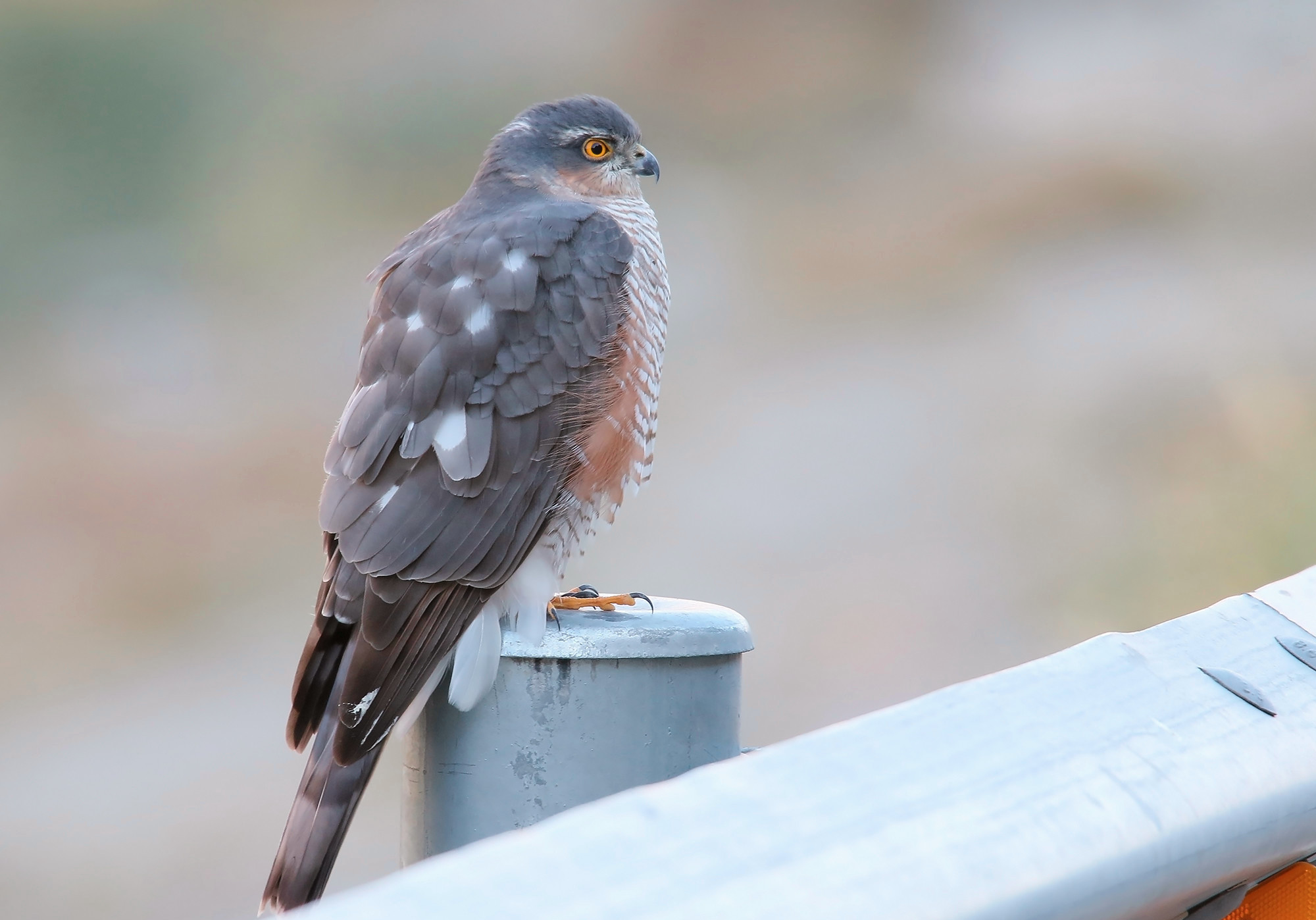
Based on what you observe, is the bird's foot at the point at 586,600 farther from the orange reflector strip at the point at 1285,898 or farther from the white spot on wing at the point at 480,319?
the orange reflector strip at the point at 1285,898

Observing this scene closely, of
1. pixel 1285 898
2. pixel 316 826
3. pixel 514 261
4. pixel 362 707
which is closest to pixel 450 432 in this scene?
pixel 514 261

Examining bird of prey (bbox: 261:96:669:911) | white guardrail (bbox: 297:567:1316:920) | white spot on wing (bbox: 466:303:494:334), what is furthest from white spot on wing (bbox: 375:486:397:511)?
white guardrail (bbox: 297:567:1316:920)

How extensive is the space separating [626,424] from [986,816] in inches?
67.1

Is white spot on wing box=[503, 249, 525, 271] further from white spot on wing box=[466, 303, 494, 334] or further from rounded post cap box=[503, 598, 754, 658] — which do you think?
rounded post cap box=[503, 598, 754, 658]

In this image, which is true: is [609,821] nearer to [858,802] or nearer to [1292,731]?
[858,802]

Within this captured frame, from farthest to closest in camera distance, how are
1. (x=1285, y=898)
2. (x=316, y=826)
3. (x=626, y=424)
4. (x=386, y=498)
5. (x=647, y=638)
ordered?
1. (x=626, y=424)
2. (x=386, y=498)
3. (x=316, y=826)
4. (x=647, y=638)
5. (x=1285, y=898)

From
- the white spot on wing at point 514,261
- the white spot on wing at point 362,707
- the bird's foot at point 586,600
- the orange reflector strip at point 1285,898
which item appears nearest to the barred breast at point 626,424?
the bird's foot at point 586,600

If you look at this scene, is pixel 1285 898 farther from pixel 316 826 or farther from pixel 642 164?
pixel 642 164

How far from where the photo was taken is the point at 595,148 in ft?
8.90

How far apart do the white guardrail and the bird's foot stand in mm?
1114

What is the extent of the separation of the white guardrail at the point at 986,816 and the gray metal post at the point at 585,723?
562mm

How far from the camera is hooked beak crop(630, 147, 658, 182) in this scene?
277 centimetres

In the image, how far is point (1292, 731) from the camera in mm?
778

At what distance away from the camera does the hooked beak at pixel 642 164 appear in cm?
277
